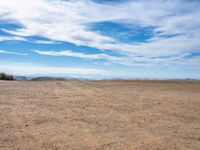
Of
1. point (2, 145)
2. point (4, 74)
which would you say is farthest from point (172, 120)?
point (4, 74)

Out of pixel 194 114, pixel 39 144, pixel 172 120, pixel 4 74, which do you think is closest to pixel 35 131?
pixel 39 144

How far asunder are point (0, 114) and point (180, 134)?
22.6 feet

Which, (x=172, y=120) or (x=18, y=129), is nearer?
(x=18, y=129)

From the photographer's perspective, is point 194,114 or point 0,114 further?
point 194,114

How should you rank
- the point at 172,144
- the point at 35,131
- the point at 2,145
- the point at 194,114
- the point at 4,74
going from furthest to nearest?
the point at 4,74
the point at 194,114
the point at 35,131
the point at 172,144
the point at 2,145

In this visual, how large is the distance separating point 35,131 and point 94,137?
6.18 ft

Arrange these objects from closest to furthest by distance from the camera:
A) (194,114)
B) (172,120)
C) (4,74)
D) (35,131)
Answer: (35,131), (172,120), (194,114), (4,74)

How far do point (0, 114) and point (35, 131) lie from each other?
326cm

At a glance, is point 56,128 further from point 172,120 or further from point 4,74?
point 4,74

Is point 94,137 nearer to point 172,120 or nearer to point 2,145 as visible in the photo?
point 2,145

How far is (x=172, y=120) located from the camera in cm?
1130

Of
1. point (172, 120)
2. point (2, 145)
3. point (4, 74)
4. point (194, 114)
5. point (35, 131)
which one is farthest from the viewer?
point (4, 74)

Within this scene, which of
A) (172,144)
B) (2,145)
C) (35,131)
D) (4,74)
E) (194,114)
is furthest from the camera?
(4,74)

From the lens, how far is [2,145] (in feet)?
24.4
